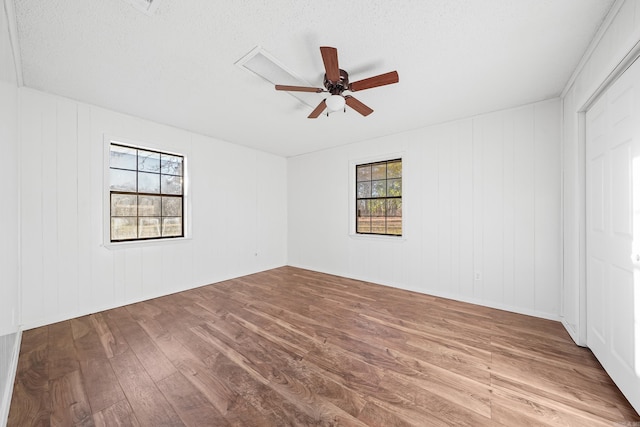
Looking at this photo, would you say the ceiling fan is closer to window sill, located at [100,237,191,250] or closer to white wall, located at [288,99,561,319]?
white wall, located at [288,99,561,319]

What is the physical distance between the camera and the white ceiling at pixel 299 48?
1.54 metres

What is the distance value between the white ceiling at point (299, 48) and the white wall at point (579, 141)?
12 centimetres

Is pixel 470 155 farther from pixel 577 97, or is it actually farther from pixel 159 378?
pixel 159 378

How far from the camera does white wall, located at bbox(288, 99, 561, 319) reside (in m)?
2.77

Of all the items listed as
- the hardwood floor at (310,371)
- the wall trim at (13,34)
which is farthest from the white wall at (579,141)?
the wall trim at (13,34)

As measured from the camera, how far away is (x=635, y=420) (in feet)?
4.53

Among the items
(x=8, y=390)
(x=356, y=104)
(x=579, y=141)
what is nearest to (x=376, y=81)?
(x=356, y=104)

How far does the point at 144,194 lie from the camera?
3.44 meters

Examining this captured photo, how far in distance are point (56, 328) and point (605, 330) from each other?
501cm

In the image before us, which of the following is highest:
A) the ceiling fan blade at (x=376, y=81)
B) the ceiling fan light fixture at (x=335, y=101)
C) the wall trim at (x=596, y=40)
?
the wall trim at (x=596, y=40)

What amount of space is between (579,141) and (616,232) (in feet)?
3.32

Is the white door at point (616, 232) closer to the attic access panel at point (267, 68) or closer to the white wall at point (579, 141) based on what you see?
the white wall at point (579, 141)

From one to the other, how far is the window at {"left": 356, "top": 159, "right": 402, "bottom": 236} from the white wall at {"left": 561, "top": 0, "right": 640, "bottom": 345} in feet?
6.39

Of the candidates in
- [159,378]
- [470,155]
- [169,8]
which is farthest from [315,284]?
[169,8]
